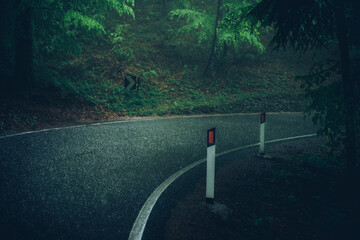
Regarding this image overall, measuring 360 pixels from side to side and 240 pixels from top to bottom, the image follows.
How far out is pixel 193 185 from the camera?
499 cm

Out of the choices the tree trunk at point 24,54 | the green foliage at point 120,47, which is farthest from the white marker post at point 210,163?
the green foliage at point 120,47

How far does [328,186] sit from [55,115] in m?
10.7


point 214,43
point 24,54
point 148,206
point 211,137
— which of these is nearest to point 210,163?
point 211,137

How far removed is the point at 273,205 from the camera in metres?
4.21

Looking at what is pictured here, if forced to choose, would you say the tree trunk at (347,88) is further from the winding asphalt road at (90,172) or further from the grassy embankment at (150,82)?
the grassy embankment at (150,82)

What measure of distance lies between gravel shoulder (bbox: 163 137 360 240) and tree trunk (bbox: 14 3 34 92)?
1116cm

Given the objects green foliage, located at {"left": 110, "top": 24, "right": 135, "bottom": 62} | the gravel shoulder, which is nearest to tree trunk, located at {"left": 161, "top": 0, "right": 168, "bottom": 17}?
green foliage, located at {"left": 110, "top": 24, "right": 135, "bottom": 62}

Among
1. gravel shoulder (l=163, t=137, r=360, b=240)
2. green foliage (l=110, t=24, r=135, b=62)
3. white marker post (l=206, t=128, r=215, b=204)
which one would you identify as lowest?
gravel shoulder (l=163, t=137, r=360, b=240)

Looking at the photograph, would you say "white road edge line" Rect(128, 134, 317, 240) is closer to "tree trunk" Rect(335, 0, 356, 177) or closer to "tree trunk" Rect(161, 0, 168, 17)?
"tree trunk" Rect(335, 0, 356, 177)

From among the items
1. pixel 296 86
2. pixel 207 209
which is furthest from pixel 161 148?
pixel 296 86

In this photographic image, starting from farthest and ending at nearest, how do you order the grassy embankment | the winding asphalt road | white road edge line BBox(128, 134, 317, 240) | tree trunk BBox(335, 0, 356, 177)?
the grassy embankment → tree trunk BBox(335, 0, 356, 177) → the winding asphalt road → white road edge line BBox(128, 134, 317, 240)

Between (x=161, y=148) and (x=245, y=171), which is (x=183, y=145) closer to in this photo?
(x=161, y=148)

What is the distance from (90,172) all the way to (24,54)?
33.2 feet

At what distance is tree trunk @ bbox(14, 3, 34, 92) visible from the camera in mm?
11633
